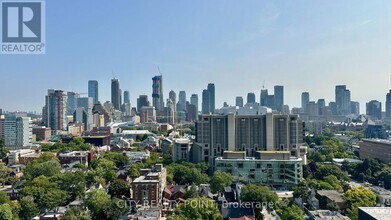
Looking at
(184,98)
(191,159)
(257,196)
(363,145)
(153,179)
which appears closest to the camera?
(257,196)

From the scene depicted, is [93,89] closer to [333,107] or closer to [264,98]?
[264,98]

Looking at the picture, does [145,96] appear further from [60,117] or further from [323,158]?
[323,158]

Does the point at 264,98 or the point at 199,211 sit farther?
the point at 264,98

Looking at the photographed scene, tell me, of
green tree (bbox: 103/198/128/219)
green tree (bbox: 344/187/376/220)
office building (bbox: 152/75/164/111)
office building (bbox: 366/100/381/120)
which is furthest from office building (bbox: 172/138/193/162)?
office building (bbox: 366/100/381/120)

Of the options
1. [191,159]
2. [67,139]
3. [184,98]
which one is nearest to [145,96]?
[184,98]

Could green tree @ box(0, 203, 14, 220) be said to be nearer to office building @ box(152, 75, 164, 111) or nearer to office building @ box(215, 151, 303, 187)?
office building @ box(215, 151, 303, 187)

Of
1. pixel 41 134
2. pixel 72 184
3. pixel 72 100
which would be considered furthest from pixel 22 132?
pixel 72 100
